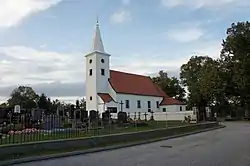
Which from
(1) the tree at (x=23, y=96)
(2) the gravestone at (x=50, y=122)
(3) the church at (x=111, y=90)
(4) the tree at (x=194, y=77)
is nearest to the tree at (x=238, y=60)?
(4) the tree at (x=194, y=77)

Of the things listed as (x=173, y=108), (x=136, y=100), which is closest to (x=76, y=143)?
(x=136, y=100)

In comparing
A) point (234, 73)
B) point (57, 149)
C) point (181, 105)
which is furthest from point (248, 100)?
point (57, 149)

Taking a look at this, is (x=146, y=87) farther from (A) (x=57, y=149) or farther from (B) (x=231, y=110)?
(A) (x=57, y=149)

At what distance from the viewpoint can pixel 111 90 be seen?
62.9m

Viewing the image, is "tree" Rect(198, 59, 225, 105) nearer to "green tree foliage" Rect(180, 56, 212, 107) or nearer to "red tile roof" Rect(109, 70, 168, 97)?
"green tree foliage" Rect(180, 56, 212, 107)

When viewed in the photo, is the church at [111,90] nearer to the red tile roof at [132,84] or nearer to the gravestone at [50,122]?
the red tile roof at [132,84]

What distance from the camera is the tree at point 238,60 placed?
54.4m

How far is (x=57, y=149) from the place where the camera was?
14.1 m

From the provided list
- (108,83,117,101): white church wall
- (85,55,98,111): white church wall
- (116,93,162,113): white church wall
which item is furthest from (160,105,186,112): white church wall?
(85,55,98,111): white church wall

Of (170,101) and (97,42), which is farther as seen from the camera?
(170,101)

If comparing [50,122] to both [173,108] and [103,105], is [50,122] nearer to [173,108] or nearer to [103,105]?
[103,105]

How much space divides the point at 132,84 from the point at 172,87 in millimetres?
A: 21161

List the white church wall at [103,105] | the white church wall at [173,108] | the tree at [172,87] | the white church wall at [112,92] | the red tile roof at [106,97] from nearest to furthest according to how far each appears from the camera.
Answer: the white church wall at [103,105] → the red tile roof at [106,97] → the white church wall at [112,92] → the white church wall at [173,108] → the tree at [172,87]

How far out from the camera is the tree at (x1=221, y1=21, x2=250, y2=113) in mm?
54406
